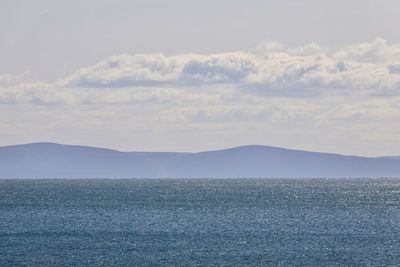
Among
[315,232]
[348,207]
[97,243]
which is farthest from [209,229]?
[348,207]

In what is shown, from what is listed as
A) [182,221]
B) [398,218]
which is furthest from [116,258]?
[398,218]

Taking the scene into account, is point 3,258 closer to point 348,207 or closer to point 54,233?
point 54,233

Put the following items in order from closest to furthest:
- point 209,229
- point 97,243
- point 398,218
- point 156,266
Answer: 1. point 156,266
2. point 97,243
3. point 209,229
4. point 398,218

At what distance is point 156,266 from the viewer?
79125mm

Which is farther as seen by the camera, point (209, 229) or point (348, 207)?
point (348, 207)

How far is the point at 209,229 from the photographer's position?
114 meters

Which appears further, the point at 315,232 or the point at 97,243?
the point at 315,232

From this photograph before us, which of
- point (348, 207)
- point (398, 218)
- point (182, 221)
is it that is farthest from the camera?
point (348, 207)

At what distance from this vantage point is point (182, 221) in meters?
128

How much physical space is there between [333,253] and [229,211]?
215 ft

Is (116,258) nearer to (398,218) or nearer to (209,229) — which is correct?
(209,229)

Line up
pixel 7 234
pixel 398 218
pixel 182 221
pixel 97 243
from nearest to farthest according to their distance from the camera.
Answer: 1. pixel 97 243
2. pixel 7 234
3. pixel 182 221
4. pixel 398 218

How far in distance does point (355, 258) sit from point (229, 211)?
69.6 meters

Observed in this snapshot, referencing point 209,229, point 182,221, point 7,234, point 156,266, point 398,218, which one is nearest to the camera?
point 156,266
